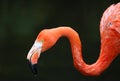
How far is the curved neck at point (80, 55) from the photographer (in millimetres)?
4305

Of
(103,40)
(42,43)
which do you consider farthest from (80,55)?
(42,43)

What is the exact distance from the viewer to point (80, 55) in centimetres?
437

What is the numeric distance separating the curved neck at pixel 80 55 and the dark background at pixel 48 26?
2.65 meters

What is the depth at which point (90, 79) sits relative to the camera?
7.18 metres

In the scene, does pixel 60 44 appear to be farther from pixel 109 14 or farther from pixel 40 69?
pixel 109 14

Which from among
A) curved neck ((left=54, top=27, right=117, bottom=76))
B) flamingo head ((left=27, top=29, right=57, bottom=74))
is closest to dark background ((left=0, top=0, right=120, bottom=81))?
curved neck ((left=54, top=27, right=117, bottom=76))

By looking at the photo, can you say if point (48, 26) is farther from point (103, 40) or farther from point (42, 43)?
point (42, 43)

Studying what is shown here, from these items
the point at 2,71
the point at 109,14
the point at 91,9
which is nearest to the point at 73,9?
the point at 91,9

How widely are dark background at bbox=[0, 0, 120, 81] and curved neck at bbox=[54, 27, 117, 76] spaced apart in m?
2.65

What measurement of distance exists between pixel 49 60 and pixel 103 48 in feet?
10.1

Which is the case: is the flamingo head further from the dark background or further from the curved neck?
the dark background

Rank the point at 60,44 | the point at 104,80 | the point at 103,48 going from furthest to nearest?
the point at 60,44
the point at 104,80
the point at 103,48

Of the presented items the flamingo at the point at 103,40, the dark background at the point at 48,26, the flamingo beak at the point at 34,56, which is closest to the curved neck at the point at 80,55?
the flamingo at the point at 103,40

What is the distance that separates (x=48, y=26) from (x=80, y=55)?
3.47m
